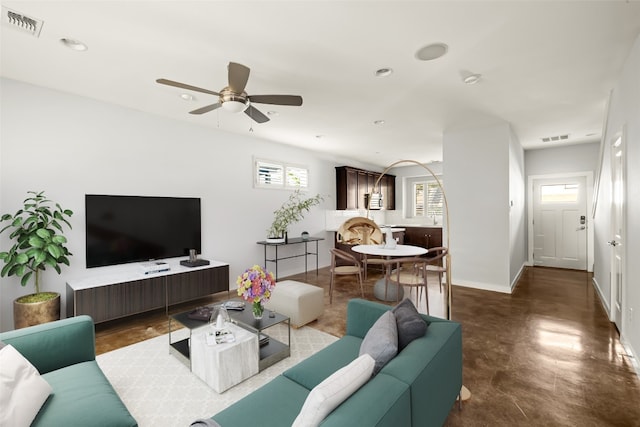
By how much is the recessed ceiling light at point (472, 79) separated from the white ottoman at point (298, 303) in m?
2.81

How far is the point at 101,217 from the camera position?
3500 millimetres

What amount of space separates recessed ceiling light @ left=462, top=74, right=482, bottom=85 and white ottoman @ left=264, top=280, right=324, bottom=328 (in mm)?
2810

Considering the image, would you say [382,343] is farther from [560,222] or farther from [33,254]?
[560,222]

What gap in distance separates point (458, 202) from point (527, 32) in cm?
319

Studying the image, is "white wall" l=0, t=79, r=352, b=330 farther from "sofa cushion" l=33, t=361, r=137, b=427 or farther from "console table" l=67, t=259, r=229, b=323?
"sofa cushion" l=33, t=361, r=137, b=427

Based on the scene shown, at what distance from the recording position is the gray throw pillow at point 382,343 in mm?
1404

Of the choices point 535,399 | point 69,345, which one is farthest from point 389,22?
point 69,345

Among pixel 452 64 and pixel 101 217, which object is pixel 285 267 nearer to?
pixel 101 217

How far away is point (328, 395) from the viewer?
1.00m

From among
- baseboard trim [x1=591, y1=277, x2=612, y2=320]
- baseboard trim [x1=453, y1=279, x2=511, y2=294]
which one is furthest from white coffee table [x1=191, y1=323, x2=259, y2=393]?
baseboard trim [x1=591, y1=277, x2=612, y2=320]

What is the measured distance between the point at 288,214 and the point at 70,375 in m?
4.36

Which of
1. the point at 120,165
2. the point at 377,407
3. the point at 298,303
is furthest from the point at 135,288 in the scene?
the point at 377,407

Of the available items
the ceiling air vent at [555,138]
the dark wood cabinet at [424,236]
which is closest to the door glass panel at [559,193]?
the ceiling air vent at [555,138]

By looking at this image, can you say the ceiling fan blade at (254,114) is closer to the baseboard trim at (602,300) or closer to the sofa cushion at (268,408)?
the sofa cushion at (268,408)
